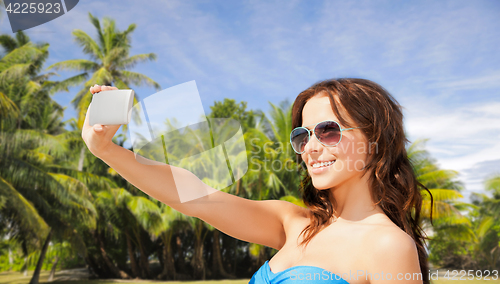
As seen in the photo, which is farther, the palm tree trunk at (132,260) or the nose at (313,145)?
the palm tree trunk at (132,260)

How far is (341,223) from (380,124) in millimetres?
419

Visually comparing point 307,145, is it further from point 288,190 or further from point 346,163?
point 288,190

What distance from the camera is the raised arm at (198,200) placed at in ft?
3.97

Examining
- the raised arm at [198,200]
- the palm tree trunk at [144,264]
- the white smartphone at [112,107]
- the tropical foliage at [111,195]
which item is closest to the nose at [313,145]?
the raised arm at [198,200]

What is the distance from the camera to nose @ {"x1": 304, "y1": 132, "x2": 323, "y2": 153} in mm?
1439

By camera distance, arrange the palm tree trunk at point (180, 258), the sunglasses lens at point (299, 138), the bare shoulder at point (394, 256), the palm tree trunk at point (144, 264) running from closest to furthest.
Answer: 1. the bare shoulder at point (394, 256)
2. the sunglasses lens at point (299, 138)
3. the palm tree trunk at point (144, 264)
4. the palm tree trunk at point (180, 258)

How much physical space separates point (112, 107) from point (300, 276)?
84cm

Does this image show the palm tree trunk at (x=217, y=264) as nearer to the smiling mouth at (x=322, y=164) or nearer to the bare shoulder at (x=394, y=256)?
the smiling mouth at (x=322, y=164)

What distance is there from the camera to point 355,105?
4.72 ft

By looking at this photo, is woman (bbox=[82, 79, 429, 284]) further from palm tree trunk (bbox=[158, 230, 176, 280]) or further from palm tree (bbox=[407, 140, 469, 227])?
palm tree trunk (bbox=[158, 230, 176, 280])

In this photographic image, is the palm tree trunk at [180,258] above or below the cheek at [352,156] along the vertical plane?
below

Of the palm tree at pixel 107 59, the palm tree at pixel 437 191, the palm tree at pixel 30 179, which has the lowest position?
the palm tree at pixel 437 191

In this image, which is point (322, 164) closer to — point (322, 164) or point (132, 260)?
point (322, 164)

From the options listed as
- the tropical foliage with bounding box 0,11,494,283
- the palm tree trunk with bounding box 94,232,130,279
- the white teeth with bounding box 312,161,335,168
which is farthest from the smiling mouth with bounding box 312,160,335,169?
the palm tree trunk with bounding box 94,232,130,279
